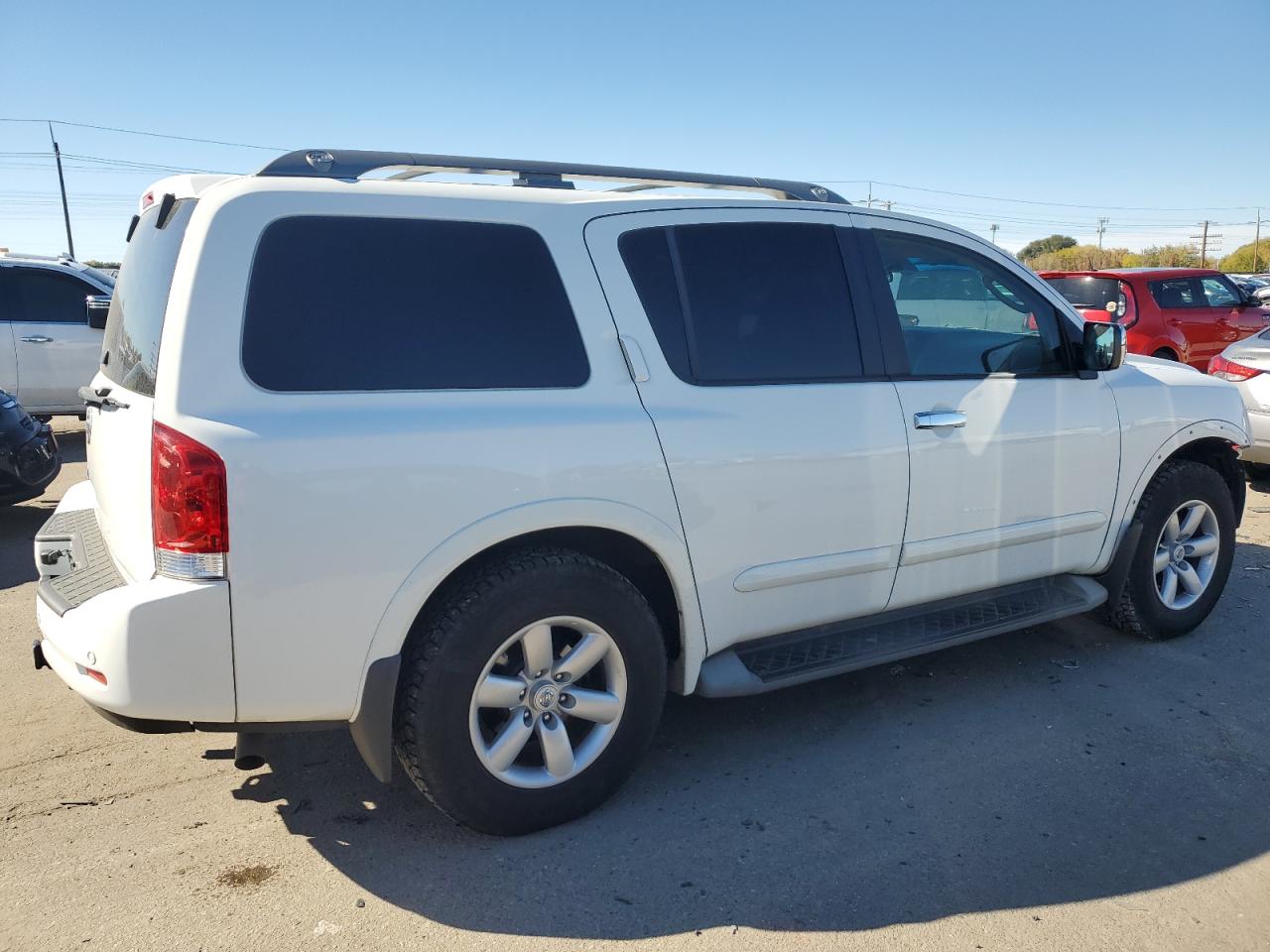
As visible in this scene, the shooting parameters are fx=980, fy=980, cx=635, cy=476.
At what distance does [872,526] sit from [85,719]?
304 cm

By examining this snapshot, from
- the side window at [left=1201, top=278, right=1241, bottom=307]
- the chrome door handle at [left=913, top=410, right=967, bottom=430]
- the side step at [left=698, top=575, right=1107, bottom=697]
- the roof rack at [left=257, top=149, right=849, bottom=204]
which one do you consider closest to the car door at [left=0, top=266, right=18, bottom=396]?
the roof rack at [left=257, top=149, right=849, bottom=204]

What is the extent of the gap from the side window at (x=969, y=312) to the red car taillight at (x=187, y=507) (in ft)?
8.37

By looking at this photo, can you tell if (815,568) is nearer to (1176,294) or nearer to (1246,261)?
(1176,294)

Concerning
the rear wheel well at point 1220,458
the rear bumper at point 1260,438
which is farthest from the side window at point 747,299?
the rear bumper at point 1260,438

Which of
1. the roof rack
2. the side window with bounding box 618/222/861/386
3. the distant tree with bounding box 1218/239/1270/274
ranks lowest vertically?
the distant tree with bounding box 1218/239/1270/274

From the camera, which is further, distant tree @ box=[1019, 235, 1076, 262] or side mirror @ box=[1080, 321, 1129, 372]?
distant tree @ box=[1019, 235, 1076, 262]

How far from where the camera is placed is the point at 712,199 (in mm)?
3428

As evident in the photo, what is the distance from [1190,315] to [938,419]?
9.46m

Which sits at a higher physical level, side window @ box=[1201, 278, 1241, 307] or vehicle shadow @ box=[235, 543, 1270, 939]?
side window @ box=[1201, 278, 1241, 307]

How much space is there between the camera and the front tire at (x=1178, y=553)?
14.6ft

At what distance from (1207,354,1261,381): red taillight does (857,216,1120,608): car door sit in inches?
178

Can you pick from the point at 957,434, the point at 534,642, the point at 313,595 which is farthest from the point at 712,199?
the point at 313,595

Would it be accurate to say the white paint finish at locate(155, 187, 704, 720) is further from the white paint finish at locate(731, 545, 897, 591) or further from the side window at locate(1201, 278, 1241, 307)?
the side window at locate(1201, 278, 1241, 307)

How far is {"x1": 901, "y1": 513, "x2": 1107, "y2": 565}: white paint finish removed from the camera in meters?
3.65
